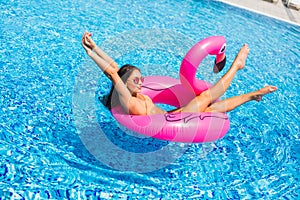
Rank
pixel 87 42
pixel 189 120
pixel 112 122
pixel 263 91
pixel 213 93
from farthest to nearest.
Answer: pixel 112 122, pixel 213 93, pixel 263 91, pixel 189 120, pixel 87 42

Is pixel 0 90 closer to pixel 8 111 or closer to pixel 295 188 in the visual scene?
pixel 8 111

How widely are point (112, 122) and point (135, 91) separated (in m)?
0.87

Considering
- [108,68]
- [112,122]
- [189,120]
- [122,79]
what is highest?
[112,122]

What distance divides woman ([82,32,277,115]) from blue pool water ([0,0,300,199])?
1.73 ft

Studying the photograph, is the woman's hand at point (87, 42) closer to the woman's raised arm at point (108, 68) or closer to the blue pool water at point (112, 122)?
the woman's raised arm at point (108, 68)

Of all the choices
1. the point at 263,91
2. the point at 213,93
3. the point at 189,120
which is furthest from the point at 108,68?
the point at 263,91

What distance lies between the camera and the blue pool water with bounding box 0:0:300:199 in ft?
12.9

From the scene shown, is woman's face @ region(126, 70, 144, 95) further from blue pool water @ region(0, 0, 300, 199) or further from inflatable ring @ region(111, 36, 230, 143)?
blue pool water @ region(0, 0, 300, 199)

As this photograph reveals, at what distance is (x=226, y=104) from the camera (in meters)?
4.33

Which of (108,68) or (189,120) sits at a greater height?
(108,68)

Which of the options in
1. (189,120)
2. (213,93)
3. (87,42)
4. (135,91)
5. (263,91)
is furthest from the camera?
(213,93)

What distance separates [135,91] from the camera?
403 centimetres

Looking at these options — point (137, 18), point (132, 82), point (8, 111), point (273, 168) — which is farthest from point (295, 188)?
point (137, 18)

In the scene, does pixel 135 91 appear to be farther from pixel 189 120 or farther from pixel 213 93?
pixel 213 93
